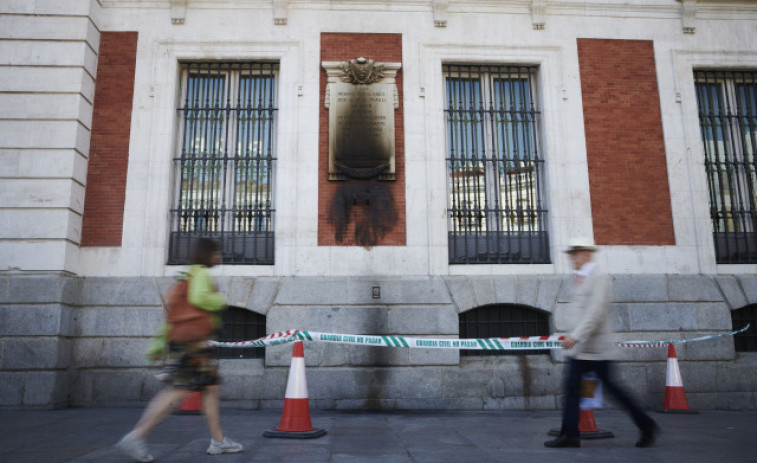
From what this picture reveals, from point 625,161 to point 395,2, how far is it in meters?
4.92

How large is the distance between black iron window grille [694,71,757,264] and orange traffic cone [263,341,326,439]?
A: 7751 millimetres

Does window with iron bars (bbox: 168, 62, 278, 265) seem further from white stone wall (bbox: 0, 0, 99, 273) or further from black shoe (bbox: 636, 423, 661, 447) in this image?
black shoe (bbox: 636, 423, 661, 447)

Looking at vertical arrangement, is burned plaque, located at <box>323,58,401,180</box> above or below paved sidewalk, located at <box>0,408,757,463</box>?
above

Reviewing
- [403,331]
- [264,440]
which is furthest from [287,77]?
[264,440]

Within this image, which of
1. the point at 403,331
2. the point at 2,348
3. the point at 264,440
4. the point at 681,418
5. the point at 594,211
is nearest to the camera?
the point at 264,440

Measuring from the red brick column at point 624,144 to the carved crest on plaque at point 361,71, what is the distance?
3673 millimetres

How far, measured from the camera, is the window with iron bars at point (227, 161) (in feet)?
31.1

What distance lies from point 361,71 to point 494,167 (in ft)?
9.39

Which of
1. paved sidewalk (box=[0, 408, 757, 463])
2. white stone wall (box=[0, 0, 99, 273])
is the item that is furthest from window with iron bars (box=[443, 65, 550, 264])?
white stone wall (box=[0, 0, 99, 273])

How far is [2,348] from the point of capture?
8.27 meters

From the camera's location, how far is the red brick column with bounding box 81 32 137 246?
920cm

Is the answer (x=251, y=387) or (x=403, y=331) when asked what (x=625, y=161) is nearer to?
(x=403, y=331)

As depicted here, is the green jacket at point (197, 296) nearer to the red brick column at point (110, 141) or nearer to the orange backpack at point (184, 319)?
the orange backpack at point (184, 319)

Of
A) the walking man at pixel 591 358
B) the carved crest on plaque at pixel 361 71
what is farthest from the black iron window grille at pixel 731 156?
the carved crest on plaque at pixel 361 71
